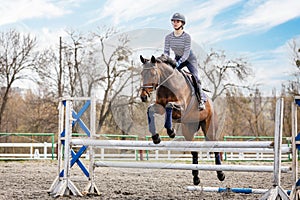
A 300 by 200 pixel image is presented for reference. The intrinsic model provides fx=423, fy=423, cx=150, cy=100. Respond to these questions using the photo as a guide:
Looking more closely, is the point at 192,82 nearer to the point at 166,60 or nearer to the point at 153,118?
the point at 166,60

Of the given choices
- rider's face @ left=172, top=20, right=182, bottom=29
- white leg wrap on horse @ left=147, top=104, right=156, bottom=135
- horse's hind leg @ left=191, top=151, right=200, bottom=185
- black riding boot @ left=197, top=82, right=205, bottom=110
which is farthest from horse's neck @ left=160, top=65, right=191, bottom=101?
horse's hind leg @ left=191, top=151, right=200, bottom=185

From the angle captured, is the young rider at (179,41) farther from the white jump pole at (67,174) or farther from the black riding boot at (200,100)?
the white jump pole at (67,174)

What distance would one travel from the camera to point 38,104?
976 inches

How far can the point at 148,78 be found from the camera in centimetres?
492

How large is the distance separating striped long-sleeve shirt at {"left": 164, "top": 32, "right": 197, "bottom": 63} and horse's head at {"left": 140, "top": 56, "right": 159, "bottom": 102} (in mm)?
480

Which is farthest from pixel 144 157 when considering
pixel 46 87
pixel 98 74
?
pixel 46 87

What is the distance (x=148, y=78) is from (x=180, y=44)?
776 millimetres

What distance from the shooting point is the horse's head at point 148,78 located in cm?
482

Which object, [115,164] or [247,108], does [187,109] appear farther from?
[247,108]

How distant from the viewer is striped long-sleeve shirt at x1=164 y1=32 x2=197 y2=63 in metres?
5.36

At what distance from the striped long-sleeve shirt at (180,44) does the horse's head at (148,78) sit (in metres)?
0.48

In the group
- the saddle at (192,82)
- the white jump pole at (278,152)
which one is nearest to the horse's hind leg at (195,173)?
the saddle at (192,82)

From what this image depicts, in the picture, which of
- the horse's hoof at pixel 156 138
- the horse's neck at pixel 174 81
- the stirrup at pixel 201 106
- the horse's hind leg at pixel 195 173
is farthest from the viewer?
the horse's hind leg at pixel 195 173

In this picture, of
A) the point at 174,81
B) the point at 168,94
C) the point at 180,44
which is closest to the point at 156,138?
the point at 168,94
